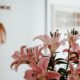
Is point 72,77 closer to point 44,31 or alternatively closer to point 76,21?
point 44,31

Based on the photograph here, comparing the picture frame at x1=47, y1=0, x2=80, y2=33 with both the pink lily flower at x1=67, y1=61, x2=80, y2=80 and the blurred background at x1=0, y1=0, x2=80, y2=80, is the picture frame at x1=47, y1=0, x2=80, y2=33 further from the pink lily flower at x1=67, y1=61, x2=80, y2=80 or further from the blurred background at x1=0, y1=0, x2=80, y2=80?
the pink lily flower at x1=67, y1=61, x2=80, y2=80

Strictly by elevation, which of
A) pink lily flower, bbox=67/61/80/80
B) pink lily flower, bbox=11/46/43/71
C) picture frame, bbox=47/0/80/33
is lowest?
pink lily flower, bbox=67/61/80/80

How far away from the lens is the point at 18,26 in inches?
71.1

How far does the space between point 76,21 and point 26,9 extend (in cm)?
77

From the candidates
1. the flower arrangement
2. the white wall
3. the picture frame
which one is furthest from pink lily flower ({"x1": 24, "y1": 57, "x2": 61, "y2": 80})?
the picture frame

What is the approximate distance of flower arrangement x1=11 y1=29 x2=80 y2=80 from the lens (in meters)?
0.75

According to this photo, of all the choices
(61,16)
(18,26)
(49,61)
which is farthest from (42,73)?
(61,16)

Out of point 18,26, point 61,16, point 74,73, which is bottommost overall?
Answer: point 74,73

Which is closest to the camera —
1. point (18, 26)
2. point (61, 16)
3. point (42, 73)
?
point (42, 73)

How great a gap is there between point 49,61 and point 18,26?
1.03m

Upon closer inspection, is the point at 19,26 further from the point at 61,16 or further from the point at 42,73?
the point at 42,73

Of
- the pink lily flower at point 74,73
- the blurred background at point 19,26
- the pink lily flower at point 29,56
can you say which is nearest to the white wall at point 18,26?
the blurred background at point 19,26

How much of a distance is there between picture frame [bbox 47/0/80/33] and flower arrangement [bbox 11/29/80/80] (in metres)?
1.16

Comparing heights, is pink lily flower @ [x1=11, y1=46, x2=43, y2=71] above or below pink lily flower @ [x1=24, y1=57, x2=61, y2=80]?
above
